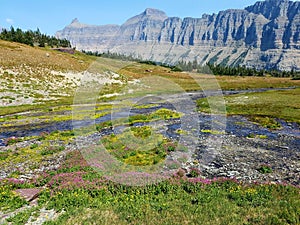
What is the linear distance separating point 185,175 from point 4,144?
23448mm

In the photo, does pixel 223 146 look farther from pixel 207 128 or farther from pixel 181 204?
pixel 181 204

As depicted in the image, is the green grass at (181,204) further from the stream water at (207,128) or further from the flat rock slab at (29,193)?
the stream water at (207,128)

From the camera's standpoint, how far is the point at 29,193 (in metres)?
16.5

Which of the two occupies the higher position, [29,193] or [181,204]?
[181,204]

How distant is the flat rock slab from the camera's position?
1593 cm

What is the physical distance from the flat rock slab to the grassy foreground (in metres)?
0.48

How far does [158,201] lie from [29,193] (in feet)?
30.1

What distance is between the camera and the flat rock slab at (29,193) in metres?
15.9

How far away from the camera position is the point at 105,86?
96312mm

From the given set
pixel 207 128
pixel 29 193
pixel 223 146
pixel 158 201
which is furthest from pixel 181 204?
pixel 207 128

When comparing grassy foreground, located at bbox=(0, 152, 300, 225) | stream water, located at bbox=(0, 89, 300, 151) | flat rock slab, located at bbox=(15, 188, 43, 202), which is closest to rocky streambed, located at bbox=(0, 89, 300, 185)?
stream water, located at bbox=(0, 89, 300, 151)

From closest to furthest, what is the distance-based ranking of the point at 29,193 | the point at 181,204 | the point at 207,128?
the point at 181,204, the point at 29,193, the point at 207,128

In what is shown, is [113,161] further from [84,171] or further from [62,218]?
[62,218]

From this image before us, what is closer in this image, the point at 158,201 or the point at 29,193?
the point at 158,201
